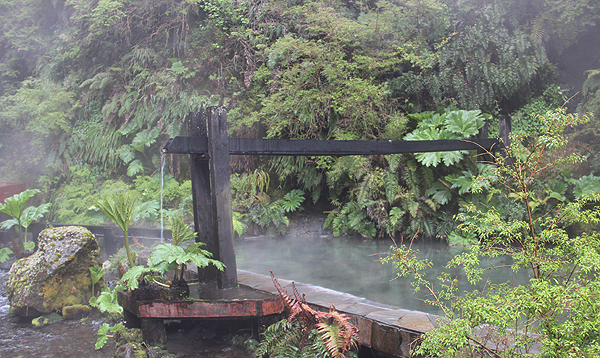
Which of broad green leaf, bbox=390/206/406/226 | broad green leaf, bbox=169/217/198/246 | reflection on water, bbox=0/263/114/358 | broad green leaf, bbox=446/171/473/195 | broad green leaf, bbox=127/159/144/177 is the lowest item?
reflection on water, bbox=0/263/114/358

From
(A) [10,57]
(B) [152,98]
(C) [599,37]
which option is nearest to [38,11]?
(A) [10,57]

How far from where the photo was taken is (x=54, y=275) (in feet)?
16.3

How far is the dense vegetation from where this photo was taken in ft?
26.3

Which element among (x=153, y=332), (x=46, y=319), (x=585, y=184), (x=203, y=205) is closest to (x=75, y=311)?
(x=46, y=319)

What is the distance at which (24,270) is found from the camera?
16.5 ft

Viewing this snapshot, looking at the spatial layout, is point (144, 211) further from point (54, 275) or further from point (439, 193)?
point (439, 193)

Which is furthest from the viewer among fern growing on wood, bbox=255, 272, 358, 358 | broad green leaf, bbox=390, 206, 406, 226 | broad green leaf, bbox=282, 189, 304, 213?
broad green leaf, bbox=282, 189, 304, 213

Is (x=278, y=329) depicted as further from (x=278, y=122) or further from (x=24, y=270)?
(x=278, y=122)

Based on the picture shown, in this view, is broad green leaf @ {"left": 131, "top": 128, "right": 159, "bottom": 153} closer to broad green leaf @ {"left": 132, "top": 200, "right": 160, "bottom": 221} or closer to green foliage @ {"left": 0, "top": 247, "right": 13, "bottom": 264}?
broad green leaf @ {"left": 132, "top": 200, "right": 160, "bottom": 221}

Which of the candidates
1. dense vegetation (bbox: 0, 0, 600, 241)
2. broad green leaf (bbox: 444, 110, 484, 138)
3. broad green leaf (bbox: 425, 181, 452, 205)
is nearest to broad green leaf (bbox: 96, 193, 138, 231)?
dense vegetation (bbox: 0, 0, 600, 241)

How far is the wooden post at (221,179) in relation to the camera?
3688mm

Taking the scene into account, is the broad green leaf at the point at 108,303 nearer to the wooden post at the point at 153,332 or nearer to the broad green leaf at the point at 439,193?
the wooden post at the point at 153,332

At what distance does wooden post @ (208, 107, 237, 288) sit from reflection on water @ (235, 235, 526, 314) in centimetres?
161

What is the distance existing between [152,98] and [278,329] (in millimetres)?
9801
